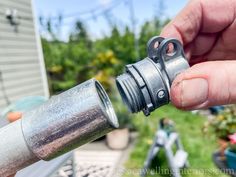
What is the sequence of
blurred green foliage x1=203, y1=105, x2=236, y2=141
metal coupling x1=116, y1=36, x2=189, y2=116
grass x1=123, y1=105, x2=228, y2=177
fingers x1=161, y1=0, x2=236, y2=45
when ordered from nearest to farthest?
1. metal coupling x1=116, y1=36, x2=189, y2=116
2. fingers x1=161, y1=0, x2=236, y2=45
3. blurred green foliage x1=203, y1=105, x2=236, y2=141
4. grass x1=123, y1=105, x2=228, y2=177

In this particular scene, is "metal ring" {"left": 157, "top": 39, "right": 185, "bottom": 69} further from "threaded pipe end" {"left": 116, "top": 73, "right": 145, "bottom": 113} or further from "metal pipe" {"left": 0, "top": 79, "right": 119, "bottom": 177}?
"metal pipe" {"left": 0, "top": 79, "right": 119, "bottom": 177}

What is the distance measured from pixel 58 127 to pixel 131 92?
203 millimetres

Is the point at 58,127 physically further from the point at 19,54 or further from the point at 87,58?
the point at 87,58

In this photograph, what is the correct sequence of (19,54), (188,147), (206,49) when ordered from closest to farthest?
1. (206,49)
2. (188,147)
3. (19,54)

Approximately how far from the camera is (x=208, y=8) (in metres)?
1.26

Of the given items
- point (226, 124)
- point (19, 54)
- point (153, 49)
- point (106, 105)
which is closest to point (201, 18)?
point (153, 49)

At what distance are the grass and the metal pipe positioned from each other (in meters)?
3.50

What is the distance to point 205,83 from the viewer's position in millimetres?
733

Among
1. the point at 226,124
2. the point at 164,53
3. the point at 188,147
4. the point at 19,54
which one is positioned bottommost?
the point at 188,147

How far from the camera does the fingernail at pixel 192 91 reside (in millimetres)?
716

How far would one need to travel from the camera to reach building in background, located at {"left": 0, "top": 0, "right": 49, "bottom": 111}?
5371 millimetres

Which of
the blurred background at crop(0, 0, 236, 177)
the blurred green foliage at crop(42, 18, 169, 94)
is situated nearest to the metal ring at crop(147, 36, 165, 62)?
the blurred background at crop(0, 0, 236, 177)

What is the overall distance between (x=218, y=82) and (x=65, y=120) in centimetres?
36

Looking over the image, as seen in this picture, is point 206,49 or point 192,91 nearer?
point 192,91
